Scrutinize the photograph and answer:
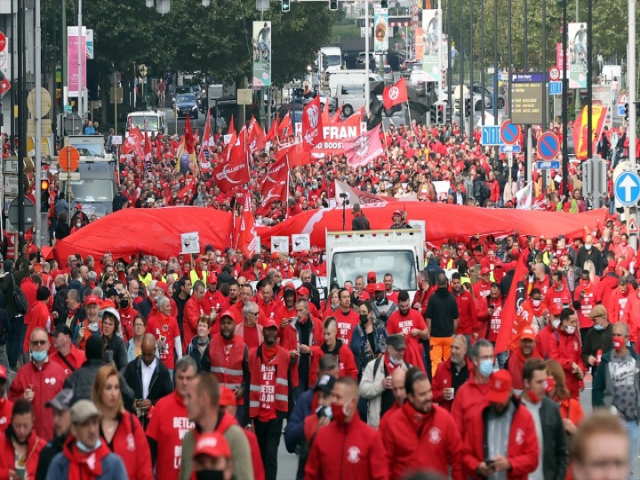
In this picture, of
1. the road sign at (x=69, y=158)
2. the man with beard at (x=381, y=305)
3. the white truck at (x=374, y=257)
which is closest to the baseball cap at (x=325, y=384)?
the man with beard at (x=381, y=305)

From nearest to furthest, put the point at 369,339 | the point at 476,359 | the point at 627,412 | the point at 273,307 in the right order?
the point at 476,359 < the point at 627,412 < the point at 369,339 < the point at 273,307

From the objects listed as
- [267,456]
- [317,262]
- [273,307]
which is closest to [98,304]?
[273,307]

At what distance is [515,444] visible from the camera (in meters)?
9.88

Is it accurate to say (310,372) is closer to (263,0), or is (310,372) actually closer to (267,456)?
(267,456)

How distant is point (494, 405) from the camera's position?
989 cm

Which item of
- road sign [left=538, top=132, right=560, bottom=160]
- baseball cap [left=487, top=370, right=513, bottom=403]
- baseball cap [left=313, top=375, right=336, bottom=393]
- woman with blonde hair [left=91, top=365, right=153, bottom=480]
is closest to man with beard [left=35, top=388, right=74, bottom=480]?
woman with blonde hair [left=91, top=365, right=153, bottom=480]

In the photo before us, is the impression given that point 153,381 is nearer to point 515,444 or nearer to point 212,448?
point 515,444

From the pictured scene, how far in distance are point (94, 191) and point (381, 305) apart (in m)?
27.1

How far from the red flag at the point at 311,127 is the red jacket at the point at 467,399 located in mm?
34612

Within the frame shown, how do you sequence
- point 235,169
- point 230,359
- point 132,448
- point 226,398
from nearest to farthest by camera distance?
1. point 226,398
2. point 132,448
3. point 230,359
4. point 235,169

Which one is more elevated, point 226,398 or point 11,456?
point 226,398

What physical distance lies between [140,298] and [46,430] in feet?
31.1

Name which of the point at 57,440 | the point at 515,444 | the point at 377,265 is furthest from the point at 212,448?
the point at 377,265

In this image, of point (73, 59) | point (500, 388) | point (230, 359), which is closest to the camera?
point (500, 388)
